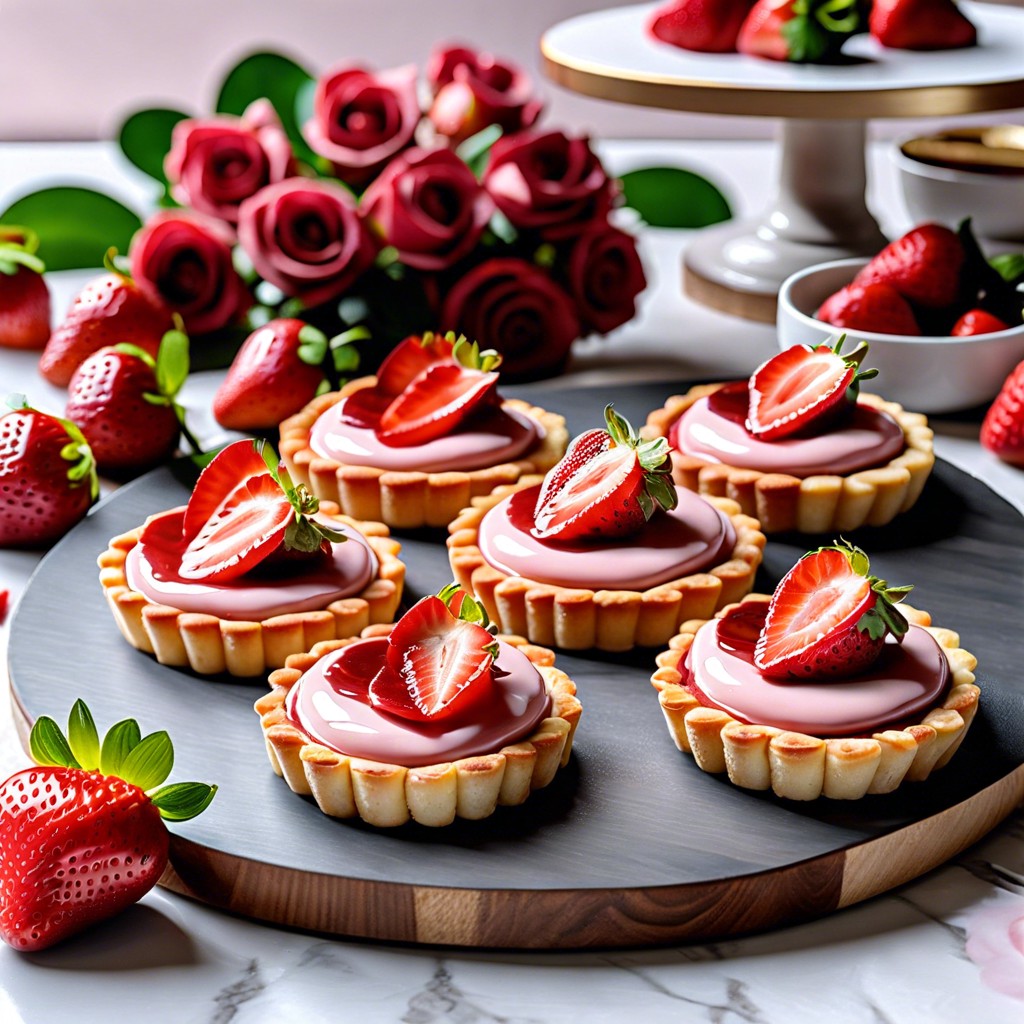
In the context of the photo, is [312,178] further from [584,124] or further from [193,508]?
[584,124]

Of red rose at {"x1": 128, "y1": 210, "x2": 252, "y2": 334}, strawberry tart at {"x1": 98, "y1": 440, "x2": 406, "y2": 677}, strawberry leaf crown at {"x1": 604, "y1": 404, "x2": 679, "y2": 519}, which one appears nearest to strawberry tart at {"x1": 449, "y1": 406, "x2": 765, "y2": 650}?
strawberry leaf crown at {"x1": 604, "y1": 404, "x2": 679, "y2": 519}

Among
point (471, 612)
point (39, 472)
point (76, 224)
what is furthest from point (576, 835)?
point (76, 224)

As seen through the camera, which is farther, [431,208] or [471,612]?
[431,208]

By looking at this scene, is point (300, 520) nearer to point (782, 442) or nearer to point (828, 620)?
point (828, 620)

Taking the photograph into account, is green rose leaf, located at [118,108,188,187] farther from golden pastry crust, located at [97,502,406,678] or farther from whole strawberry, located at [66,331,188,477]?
golden pastry crust, located at [97,502,406,678]

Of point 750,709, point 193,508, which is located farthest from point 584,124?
point 750,709

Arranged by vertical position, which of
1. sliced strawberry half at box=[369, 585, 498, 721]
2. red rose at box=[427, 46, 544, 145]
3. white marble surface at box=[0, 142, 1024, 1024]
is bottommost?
white marble surface at box=[0, 142, 1024, 1024]
